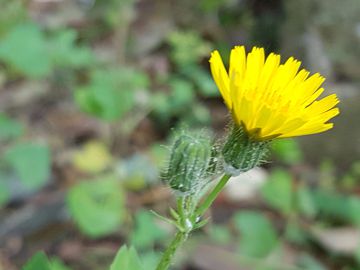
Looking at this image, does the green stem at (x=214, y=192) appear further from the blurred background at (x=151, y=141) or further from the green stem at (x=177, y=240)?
the blurred background at (x=151, y=141)

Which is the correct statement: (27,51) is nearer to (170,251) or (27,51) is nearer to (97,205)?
(97,205)

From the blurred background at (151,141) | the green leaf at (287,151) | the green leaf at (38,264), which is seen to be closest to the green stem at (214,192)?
the green leaf at (38,264)

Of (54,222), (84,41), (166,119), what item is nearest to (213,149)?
(54,222)

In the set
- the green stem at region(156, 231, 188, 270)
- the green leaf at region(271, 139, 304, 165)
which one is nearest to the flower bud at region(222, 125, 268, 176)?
the green stem at region(156, 231, 188, 270)

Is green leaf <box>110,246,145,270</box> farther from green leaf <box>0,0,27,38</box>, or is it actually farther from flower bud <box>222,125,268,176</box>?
green leaf <box>0,0,27,38</box>

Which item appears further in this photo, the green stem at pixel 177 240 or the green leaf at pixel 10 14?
the green leaf at pixel 10 14
